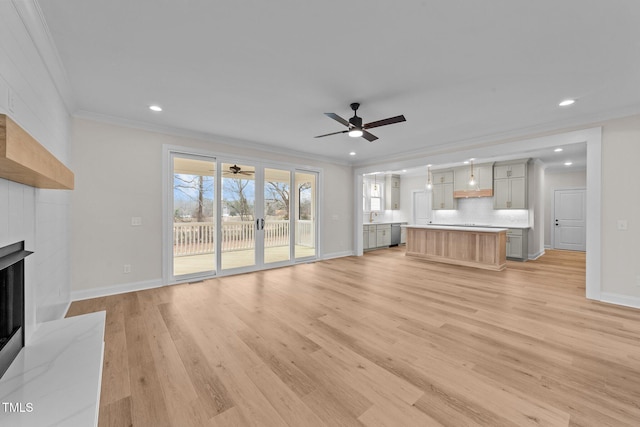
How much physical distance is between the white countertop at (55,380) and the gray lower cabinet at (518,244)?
801 centimetres

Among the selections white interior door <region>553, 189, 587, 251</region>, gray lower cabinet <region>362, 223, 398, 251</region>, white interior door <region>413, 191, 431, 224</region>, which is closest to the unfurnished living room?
gray lower cabinet <region>362, 223, 398, 251</region>

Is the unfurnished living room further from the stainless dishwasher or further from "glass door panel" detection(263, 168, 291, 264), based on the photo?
the stainless dishwasher

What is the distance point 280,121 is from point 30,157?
124 inches

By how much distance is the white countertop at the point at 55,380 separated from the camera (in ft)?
3.52

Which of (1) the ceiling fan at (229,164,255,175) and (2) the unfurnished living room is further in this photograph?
(1) the ceiling fan at (229,164,255,175)

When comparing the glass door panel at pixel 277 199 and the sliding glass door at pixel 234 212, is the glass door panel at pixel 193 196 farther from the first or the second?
the glass door panel at pixel 277 199

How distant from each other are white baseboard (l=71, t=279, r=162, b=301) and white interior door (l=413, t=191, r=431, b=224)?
8.22 m

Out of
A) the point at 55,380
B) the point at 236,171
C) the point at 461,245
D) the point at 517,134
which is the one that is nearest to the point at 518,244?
the point at 461,245

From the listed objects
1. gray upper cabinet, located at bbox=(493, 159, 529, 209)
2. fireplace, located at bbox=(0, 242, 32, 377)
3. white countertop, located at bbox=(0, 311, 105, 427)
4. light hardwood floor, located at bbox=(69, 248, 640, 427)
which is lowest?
light hardwood floor, located at bbox=(69, 248, 640, 427)

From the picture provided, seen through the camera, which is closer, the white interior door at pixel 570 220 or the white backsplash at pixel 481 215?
the white backsplash at pixel 481 215

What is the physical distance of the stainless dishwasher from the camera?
29.7 feet

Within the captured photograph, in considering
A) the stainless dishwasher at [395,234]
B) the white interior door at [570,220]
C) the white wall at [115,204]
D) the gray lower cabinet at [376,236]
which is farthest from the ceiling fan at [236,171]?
the white interior door at [570,220]

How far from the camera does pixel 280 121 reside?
13.0 ft

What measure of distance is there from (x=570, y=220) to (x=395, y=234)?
530 centimetres
